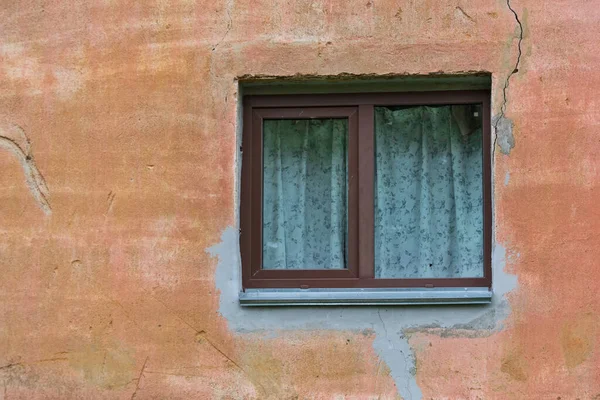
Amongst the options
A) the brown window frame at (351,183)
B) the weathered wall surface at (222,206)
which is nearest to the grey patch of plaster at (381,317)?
the weathered wall surface at (222,206)

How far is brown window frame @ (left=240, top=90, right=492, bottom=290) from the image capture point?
3791 mm

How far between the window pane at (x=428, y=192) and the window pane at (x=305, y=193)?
22cm

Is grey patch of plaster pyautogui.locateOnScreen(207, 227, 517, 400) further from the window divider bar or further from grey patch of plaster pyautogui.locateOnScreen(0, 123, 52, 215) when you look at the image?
grey patch of plaster pyautogui.locateOnScreen(0, 123, 52, 215)

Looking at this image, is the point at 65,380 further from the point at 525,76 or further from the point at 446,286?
the point at 525,76

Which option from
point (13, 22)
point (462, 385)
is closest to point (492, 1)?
point (462, 385)

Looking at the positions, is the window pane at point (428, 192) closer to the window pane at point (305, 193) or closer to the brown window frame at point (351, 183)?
the brown window frame at point (351, 183)

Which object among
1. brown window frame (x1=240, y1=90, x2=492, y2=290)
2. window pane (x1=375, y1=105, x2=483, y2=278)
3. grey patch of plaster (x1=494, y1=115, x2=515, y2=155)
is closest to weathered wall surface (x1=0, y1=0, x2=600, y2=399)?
grey patch of plaster (x1=494, y1=115, x2=515, y2=155)

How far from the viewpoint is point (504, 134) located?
11.9 feet

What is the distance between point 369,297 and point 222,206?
3.05ft

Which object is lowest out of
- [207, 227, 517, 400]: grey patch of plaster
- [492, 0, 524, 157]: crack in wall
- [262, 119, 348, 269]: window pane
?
[207, 227, 517, 400]: grey patch of plaster

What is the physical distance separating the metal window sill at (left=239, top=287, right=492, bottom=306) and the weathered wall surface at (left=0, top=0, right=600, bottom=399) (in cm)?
6

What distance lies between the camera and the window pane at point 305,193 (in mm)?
3898

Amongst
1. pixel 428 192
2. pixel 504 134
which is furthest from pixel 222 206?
pixel 504 134

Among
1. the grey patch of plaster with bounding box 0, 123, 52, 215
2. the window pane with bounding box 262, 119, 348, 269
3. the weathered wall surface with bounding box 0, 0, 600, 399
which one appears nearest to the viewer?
the weathered wall surface with bounding box 0, 0, 600, 399
